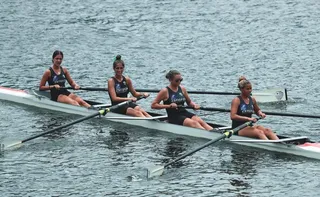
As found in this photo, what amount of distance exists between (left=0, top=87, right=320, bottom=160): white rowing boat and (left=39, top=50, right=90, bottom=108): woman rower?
22 cm

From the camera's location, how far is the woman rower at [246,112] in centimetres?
2283

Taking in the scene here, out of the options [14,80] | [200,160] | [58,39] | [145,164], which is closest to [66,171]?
[145,164]

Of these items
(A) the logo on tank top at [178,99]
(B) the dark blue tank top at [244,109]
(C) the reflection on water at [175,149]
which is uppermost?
(A) the logo on tank top at [178,99]

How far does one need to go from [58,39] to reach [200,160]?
61.6 feet

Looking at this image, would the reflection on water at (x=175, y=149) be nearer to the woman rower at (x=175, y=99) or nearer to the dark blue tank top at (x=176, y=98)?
the woman rower at (x=175, y=99)

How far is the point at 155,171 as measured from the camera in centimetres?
2123

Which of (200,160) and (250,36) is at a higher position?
(250,36)

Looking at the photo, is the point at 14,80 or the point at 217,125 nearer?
the point at 217,125

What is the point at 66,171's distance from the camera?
869 inches

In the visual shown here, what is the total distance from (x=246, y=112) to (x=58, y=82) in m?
6.90

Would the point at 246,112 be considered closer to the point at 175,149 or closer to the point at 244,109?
the point at 244,109

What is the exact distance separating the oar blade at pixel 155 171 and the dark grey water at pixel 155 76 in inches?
6.3

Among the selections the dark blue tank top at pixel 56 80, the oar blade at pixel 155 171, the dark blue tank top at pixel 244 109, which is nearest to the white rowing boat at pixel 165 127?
the dark blue tank top at pixel 56 80

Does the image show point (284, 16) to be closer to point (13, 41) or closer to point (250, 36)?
point (250, 36)
